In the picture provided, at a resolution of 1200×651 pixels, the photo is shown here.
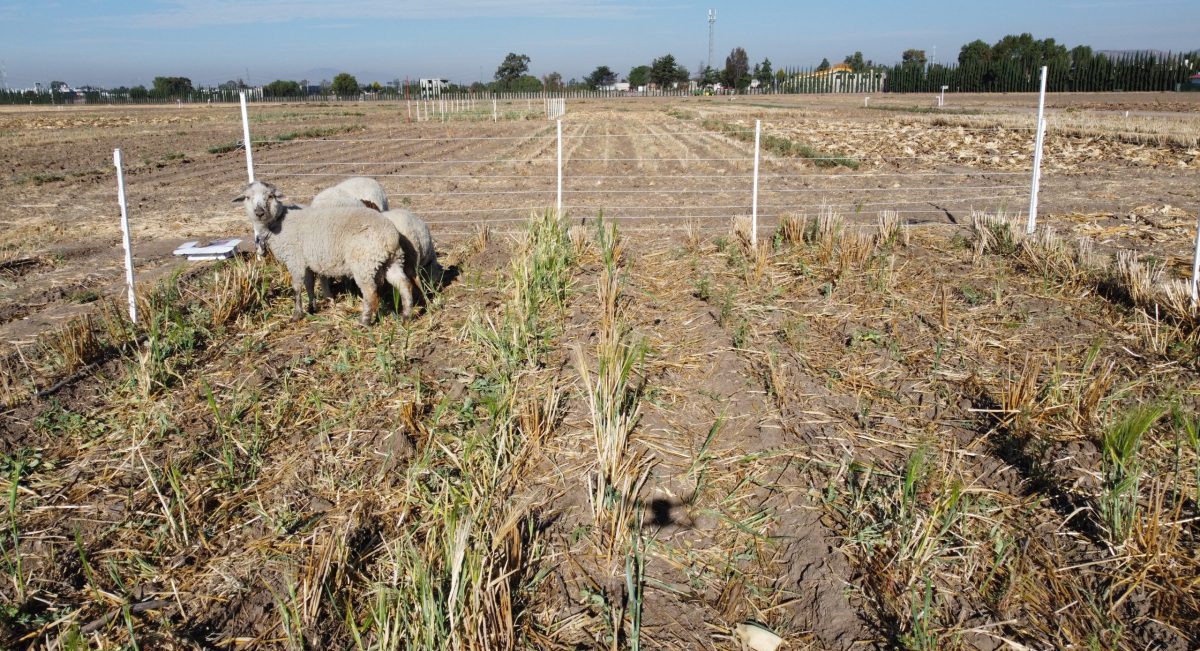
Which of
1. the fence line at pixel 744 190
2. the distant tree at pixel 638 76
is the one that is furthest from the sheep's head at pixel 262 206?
the distant tree at pixel 638 76

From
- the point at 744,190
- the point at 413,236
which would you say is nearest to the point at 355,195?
the point at 413,236

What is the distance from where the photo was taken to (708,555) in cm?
326

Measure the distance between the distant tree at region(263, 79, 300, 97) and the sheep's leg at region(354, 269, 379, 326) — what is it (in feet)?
264

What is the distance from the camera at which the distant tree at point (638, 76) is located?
124594 mm

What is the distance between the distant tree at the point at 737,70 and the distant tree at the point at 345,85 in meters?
46.2

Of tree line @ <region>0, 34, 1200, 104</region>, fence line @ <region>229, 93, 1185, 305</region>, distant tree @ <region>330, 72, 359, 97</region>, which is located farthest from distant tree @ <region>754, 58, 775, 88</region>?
fence line @ <region>229, 93, 1185, 305</region>

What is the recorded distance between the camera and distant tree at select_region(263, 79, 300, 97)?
260 ft

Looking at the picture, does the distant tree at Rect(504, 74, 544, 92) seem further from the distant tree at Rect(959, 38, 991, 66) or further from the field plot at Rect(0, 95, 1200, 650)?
the field plot at Rect(0, 95, 1200, 650)

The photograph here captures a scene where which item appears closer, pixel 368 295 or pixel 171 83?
pixel 368 295

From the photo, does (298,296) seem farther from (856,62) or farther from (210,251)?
(856,62)

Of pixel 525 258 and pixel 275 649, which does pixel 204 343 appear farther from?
pixel 275 649

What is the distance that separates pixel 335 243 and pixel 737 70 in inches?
4365

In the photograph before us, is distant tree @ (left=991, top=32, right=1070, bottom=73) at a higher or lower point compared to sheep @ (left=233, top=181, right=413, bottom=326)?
higher

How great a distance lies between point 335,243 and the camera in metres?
6.14
